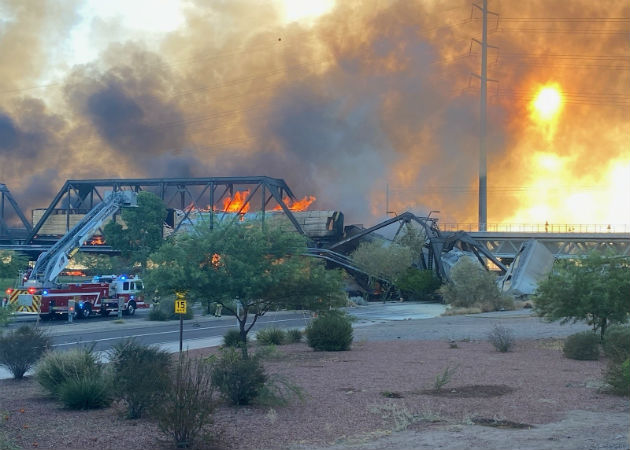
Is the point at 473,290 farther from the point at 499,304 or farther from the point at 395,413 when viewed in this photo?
the point at 395,413

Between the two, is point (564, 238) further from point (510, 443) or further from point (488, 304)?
point (510, 443)

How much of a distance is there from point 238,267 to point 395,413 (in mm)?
9710

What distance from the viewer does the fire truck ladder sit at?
47.2 meters

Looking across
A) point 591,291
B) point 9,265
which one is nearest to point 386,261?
point 9,265

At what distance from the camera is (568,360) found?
75.9 ft

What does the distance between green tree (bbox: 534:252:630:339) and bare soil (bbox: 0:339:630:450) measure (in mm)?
5211

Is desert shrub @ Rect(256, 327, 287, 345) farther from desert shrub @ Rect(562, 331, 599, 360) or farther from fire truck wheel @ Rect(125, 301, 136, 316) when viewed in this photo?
fire truck wheel @ Rect(125, 301, 136, 316)

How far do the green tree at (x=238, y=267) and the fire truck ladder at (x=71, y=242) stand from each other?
2339cm

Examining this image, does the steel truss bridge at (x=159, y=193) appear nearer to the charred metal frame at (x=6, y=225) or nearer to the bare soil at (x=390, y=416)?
the charred metal frame at (x=6, y=225)

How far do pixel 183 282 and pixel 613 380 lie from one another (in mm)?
11955

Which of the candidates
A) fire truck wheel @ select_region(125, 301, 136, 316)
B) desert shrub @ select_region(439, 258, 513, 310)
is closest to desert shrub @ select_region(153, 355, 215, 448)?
fire truck wheel @ select_region(125, 301, 136, 316)

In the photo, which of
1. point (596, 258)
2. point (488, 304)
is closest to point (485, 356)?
point (596, 258)

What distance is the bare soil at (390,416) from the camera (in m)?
11.6

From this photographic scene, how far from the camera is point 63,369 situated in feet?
52.3
